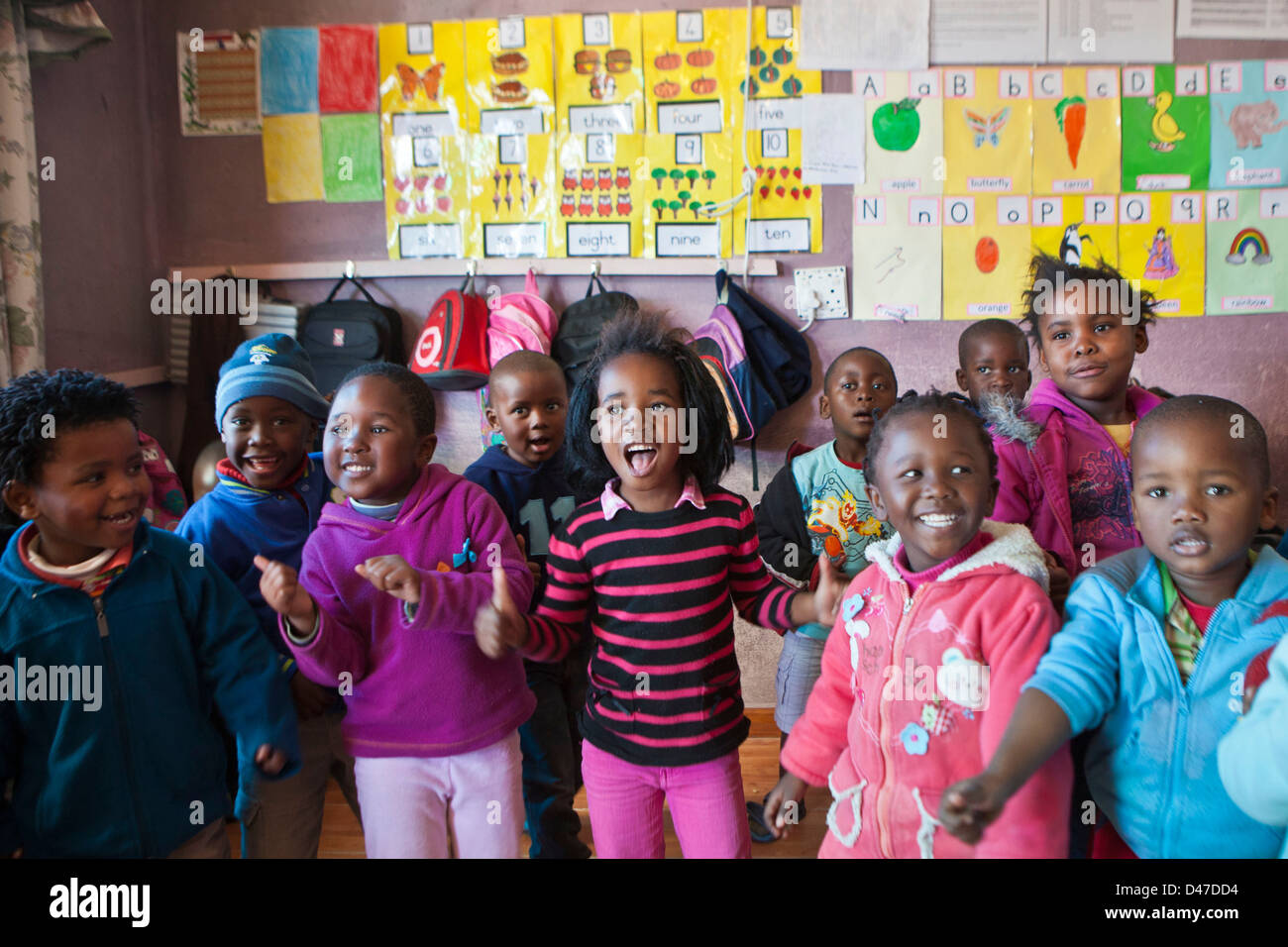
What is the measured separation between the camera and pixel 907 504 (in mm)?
1133

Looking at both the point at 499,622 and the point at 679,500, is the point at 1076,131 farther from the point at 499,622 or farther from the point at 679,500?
the point at 499,622

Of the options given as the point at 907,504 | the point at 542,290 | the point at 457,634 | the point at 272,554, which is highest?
the point at 542,290

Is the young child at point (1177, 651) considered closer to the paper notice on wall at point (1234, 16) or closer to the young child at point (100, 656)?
the young child at point (100, 656)

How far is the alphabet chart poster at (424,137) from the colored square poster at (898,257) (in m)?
1.36

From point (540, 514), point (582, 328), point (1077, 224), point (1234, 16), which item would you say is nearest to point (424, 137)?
point (582, 328)

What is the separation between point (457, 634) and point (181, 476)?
202 centimetres

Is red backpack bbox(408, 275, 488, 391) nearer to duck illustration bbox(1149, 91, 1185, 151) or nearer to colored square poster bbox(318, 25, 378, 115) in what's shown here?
colored square poster bbox(318, 25, 378, 115)

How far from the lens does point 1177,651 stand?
3.35 ft

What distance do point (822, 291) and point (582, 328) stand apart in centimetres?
82

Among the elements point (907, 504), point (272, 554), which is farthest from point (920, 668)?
point (272, 554)

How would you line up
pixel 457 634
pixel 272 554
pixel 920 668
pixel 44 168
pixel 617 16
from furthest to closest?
pixel 617 16
pixel 44 168
pixel 272 554
pixel 457 634
pixel 920 668

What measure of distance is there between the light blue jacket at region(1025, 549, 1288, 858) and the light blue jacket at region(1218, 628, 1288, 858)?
0.05m

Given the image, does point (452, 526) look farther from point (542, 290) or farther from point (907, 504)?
point (542, 290)

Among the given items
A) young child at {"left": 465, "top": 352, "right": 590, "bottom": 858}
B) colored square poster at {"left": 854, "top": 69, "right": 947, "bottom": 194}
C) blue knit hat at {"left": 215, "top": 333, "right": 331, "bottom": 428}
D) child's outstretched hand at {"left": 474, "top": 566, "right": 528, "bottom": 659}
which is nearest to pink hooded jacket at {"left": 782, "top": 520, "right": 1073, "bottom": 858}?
child's outstretched hand at {"left": 474, "top": 566, "right": 528, "bottom": 659}
